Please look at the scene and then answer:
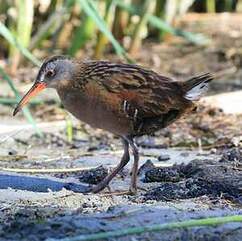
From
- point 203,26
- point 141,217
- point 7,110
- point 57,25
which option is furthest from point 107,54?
point 141,217

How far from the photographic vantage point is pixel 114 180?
5441 millimetres

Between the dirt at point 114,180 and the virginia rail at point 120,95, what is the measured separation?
272 millimetres

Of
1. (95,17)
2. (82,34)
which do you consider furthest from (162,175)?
(82,34)

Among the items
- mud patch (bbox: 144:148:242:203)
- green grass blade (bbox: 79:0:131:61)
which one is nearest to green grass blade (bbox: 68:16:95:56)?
green grass blade (bbox: 79:0:131:61)

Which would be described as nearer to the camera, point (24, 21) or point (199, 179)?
point (199, 179)

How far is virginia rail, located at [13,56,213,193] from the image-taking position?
5102 mm

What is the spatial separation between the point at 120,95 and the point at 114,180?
583 mm

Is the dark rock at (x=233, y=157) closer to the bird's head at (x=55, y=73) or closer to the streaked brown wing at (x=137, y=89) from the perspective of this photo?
the streaked brown wing at (x=137, y=89)

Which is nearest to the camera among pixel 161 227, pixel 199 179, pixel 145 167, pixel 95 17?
pixel 161 227

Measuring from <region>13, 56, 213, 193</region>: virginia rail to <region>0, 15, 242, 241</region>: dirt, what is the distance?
0.27 metres

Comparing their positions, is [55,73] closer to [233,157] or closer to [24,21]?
[233,157]

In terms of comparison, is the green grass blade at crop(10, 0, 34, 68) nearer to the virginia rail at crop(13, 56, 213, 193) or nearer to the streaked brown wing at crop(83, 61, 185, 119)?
the virginia rail at crop(13, 56, 213, 193)

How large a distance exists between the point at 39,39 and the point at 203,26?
10.4ft

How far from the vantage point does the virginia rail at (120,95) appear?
5102mm
